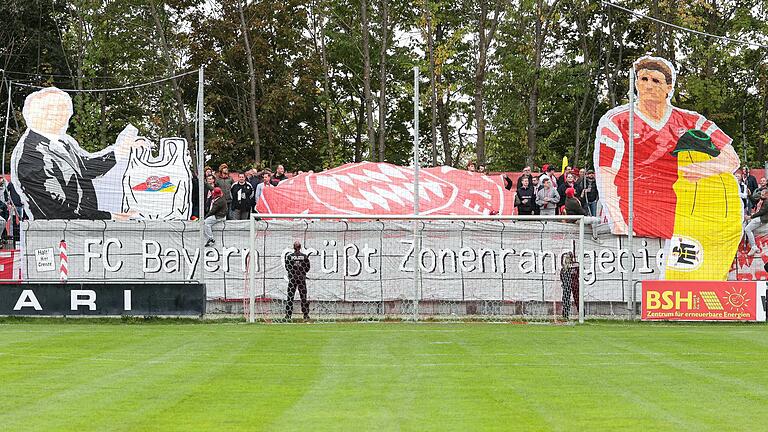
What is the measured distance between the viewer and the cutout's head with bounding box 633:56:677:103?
27891 mm

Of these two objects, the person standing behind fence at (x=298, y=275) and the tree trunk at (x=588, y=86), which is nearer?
the person standing behind fence at (x=298, y=275)

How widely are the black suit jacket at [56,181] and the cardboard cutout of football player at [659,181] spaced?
39.8 ft

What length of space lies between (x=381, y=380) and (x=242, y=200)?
1552cm

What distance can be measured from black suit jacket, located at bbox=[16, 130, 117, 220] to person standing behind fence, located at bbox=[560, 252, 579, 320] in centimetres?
1105

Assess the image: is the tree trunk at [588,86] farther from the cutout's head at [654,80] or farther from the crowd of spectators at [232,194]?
the crowd of spectators at [232,194]

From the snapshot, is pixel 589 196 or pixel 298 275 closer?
pixel 298 275

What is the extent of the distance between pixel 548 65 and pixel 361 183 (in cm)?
2490

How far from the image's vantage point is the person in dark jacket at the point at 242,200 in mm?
28594

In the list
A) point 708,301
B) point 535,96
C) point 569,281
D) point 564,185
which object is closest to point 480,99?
point 535,96

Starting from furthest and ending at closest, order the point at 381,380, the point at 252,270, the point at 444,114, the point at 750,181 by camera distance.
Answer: the point at 444,114 → the point at 750,181 → the point at 252,270 → the point at 381,380

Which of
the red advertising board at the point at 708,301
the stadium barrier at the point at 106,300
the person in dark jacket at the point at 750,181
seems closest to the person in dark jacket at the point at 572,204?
the red advertising board at the point at 708,301

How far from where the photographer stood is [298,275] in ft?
86.4

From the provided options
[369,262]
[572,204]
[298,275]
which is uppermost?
[572,204]

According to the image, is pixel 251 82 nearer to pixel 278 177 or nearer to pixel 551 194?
pixel 278 177
